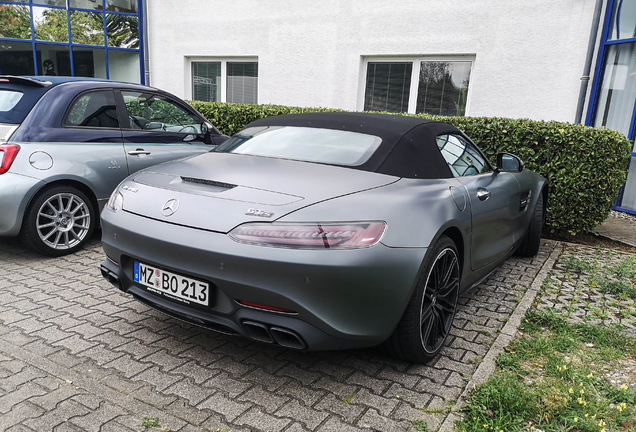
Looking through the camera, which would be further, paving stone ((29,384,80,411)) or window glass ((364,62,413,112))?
window glass ((364,62,413,112))

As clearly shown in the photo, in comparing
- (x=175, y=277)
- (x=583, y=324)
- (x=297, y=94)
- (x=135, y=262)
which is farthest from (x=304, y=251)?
(x=297, y=94)

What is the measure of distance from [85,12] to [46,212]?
39.2 feet

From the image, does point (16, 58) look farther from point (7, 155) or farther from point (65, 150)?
point (7, 155)

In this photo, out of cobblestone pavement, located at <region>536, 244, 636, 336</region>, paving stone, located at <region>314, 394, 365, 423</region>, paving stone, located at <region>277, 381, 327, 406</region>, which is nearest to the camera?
paving stone, located at <region>314, 394, 365, 423</region>

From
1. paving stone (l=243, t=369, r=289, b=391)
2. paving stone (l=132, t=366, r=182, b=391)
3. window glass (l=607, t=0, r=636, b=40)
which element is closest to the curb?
paving stone (l=243, t=369, r=289, b=391)

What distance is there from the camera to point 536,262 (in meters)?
5.38

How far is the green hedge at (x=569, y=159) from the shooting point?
6066 mm

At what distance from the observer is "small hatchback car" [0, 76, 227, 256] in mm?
4355

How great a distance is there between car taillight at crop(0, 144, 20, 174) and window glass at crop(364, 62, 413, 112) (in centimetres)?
703

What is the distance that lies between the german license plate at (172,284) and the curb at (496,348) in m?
1.35

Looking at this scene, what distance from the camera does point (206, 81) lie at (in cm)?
1227

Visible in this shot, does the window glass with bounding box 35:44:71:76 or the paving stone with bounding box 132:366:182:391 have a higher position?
the window glass with bounding box 35:44:71:76

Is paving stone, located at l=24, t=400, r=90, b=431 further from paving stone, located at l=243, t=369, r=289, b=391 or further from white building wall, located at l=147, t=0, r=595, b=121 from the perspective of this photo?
white building wall, located at l=147, t=0, r=595, b=121

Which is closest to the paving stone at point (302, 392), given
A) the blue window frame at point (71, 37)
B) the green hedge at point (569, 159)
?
the green hedge at point (569, 159)
